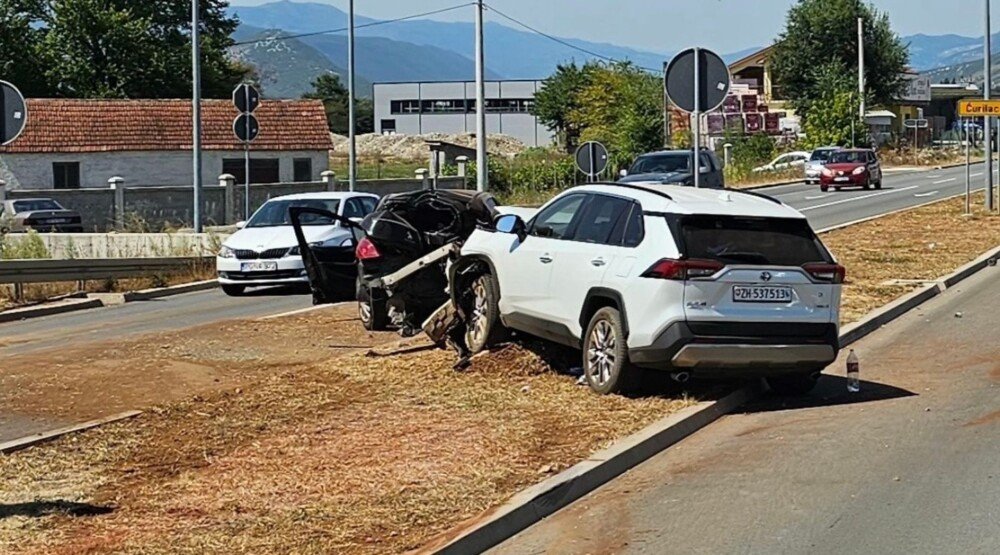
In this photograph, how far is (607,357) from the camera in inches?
422

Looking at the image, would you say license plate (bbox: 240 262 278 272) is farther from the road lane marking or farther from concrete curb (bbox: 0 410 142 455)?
the road lane marking

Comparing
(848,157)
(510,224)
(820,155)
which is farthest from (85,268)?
(820,155)

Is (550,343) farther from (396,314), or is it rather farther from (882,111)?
(882,111)

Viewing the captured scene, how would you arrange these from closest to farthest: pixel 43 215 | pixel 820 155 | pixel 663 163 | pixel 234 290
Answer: pixel 234 290, pixel 663 163, pixel 43 215, pixel 820 155

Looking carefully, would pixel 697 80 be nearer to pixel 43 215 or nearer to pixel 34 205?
pixel 43 215

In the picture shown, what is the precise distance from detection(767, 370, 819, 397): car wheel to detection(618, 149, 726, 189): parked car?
1964 centimetres

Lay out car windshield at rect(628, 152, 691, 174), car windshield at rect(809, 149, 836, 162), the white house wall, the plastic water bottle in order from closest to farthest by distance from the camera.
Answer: the plastic water bottle < car windshield at rect(628, 152, 691, 174) < car windshield at rect(809, 149, 836, 162) < the white house wall

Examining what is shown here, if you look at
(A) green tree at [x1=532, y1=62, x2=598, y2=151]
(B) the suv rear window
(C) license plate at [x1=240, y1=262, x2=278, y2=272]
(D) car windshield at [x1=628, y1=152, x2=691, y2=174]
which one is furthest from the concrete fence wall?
(A) green tree at [x1=532, y1=62, x2=598, y2=151]

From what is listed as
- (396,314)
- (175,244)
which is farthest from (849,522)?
(175,244)

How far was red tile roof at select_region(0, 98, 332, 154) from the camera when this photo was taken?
56.1 metres

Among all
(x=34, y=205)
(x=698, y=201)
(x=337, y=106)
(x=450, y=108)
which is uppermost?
(x=337, y=106)

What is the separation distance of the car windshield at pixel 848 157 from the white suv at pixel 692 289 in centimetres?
4070

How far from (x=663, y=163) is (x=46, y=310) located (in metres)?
16.5

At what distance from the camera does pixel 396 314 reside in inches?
577
